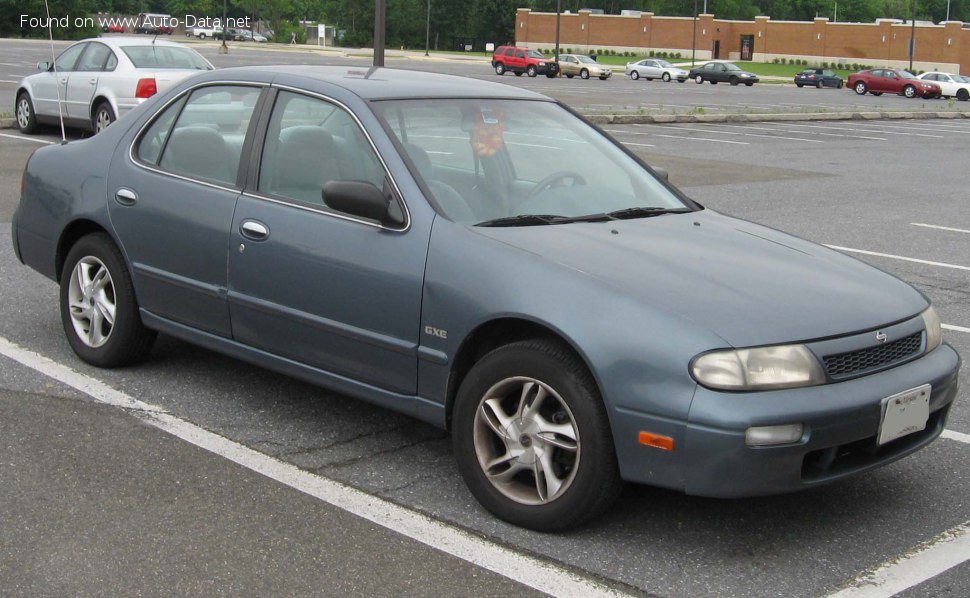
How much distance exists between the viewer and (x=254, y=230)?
494 centimetres

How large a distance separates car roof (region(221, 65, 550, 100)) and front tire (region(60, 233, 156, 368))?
3.36ft

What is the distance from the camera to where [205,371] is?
19.5 ft

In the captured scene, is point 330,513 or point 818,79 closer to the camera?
point 330,513

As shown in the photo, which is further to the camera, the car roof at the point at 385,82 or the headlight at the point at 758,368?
the car roof at the point at 385,82

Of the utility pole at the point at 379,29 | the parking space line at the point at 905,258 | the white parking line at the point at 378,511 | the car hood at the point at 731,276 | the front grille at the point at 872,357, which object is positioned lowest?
the white parking line at the point at 378,511

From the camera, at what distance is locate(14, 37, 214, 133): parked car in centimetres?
1588

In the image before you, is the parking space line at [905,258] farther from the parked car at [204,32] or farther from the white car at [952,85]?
the parked car at [204,32]

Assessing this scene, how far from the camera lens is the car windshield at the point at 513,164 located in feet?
15.4

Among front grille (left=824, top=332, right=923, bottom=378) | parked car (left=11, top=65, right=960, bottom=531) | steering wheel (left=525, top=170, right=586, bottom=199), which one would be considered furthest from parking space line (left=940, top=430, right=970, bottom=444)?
steering wheel (left=525, top=170, right=586, bottom=199)

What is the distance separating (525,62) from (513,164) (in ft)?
192

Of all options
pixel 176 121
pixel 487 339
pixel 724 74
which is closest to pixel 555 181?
pixel 487 339

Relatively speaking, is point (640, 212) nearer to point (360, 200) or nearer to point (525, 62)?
point (360, 200)

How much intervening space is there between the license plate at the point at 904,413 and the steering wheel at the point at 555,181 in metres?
1.64

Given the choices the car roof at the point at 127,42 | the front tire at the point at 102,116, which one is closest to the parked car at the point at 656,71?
the car roof at the point at 127,42
